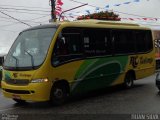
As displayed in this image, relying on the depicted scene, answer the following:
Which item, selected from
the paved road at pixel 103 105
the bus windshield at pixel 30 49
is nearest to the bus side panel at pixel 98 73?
the paved road at pixel 103 105

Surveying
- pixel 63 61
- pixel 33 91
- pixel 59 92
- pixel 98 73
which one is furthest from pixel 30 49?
pixel 98 73

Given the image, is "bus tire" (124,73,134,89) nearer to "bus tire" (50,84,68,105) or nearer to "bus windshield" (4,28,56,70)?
"bus tire" (50,84,68,105)

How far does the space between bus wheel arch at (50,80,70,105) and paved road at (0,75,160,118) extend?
217 mm

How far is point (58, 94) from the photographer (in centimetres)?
1263

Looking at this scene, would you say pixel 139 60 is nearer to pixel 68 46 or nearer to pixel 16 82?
pixel 68 46

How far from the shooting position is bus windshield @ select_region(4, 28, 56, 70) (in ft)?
40.4

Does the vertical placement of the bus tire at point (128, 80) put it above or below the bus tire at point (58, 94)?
below

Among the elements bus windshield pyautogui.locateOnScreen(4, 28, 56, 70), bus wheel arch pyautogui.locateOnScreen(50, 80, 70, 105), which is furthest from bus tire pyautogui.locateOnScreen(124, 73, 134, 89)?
bus windshield pyautogui.locateOnScreen(4, 28, 56, 70)

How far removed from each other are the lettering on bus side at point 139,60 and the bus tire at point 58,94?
477 centimetres

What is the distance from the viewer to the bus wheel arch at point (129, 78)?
54.6 feet

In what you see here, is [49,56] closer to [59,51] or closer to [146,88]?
[59,51]

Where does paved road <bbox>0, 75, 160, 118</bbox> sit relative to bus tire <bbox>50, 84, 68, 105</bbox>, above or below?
below

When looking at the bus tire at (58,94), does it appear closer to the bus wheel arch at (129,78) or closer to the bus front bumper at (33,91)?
the bus front bumper at (33,91)

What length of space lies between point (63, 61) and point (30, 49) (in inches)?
43.1
